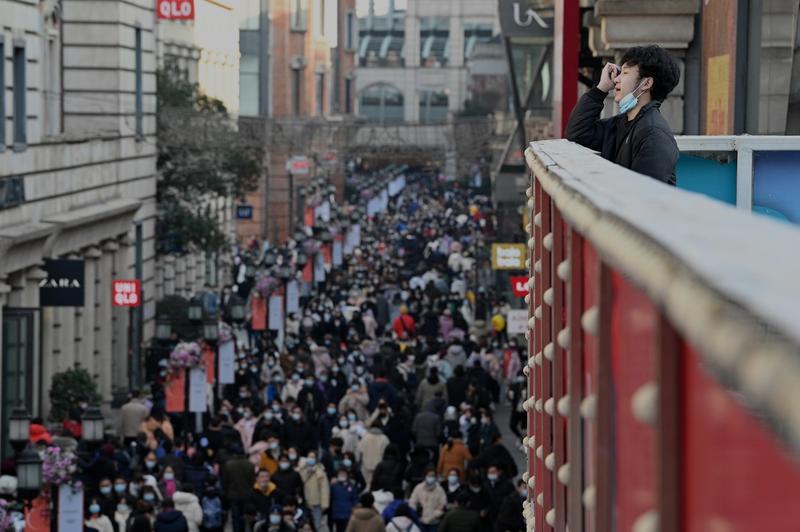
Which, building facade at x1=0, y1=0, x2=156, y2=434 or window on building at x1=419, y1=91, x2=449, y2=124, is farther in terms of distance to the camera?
window on building at x1=419, y1=91, x2=449, y2=124

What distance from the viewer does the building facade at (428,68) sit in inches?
7377

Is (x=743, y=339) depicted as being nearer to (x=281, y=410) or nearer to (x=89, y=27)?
(x=281, y=410)

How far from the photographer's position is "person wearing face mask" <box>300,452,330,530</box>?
24.6m

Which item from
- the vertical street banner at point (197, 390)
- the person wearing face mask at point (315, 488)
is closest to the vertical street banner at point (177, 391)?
the vertical street banner at point (197, 390)

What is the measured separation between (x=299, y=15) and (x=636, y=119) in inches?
3425

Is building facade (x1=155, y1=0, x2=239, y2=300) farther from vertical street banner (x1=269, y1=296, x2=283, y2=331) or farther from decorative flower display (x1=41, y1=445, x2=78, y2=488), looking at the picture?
decorative flower display (x1=41, y1=445, x2=78, y2=488)

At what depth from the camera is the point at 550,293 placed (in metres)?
5.44

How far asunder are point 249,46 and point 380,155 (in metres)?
11.2

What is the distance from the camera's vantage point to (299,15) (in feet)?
306

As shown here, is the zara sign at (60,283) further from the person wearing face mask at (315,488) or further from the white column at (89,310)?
the person wearing face mask at (315,488)

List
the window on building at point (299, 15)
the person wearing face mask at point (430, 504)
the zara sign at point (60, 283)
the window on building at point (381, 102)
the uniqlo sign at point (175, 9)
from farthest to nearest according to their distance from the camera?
the window on building at point (381, 102), the window on building at point (299, 15), the uniqlo sign at point (175, 9), the zara sign at point (60, 283), the person wearing face mask at point (430, 504)

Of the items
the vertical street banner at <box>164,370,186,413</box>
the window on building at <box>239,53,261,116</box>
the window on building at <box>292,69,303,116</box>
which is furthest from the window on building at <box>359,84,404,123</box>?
the vertical street banner at <box>164,370,186,413</box>

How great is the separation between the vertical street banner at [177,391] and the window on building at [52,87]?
8.19m

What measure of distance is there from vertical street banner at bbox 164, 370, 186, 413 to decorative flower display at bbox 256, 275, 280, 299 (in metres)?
12.2
